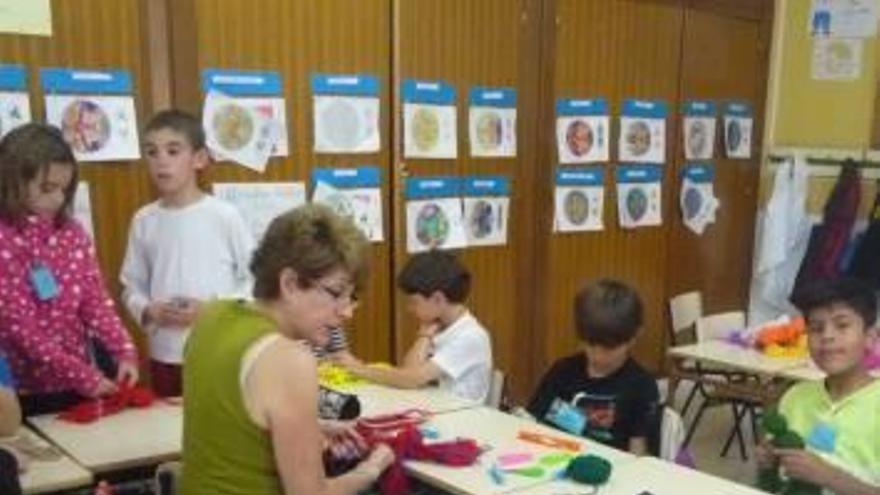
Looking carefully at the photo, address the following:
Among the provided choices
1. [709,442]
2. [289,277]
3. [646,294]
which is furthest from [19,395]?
[646,294]

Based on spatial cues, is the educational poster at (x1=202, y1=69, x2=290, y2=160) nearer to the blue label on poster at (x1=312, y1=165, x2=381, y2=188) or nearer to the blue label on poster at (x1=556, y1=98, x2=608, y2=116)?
the blue label on poster at (x1=312, y1=165, x2=381, y2=188)

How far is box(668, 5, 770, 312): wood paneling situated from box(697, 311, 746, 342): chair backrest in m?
1.20

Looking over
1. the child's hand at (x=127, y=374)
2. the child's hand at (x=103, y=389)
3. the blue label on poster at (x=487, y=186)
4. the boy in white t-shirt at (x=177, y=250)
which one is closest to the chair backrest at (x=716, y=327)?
the blue label on poster at (x=487, y=186)

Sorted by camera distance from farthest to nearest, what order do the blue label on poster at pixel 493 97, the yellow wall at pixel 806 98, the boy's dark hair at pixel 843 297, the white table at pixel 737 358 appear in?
1. the yellow wall at pixel 806 98
2. the blue label on poster at pixel 493 97
3. the white table at pixel 737 358
4. the boy's dark hair at pixel 843 297

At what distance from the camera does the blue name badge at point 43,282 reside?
2496 millimetres

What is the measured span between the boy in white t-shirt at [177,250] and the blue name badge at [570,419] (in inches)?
40.6

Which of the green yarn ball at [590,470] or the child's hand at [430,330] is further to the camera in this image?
the child's hand at [430,330]

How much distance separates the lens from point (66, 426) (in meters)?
2.41

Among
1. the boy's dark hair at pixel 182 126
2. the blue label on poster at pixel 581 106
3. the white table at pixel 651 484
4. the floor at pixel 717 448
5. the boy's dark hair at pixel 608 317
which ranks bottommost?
the floor at pixel 717 448

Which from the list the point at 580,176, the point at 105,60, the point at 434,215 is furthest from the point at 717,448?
the point at 105,60

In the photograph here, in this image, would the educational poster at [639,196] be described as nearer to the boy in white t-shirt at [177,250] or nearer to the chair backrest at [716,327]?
the chair backrest at [716,327]

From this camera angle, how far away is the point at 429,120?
4438 mm

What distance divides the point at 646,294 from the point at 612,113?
1.18 m

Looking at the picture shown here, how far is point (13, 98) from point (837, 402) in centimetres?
279
